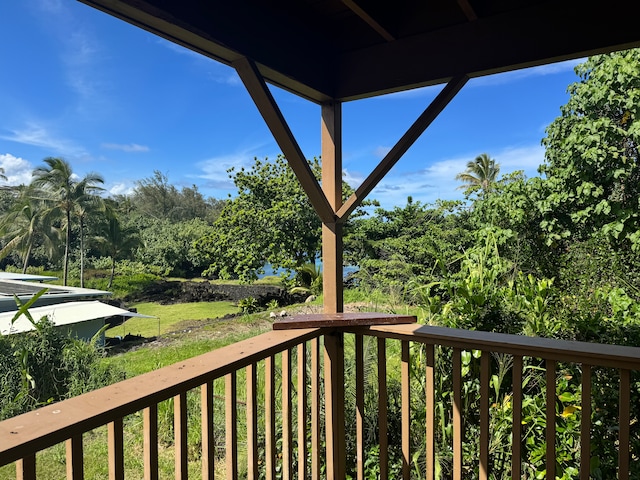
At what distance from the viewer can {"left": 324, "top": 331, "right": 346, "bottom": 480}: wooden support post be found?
176cm

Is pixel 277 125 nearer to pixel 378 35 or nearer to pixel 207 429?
pixel 378 35

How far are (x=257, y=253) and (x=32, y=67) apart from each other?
5.41 metres

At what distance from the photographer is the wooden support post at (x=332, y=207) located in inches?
85.0

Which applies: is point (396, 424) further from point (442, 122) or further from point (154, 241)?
point (442, 122)

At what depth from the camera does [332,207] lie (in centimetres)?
216

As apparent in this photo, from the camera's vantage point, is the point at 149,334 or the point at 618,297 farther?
the point at 149,334

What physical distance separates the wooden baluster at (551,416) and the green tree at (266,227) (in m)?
8.37

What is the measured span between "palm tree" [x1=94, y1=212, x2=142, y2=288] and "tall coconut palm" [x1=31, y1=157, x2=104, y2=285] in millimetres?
527

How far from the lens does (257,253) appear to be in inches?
384

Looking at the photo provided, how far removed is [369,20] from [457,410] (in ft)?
5.64

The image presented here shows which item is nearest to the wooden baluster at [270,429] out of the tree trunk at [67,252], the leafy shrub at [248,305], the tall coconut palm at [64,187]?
the tall coconut palm at [64,187]

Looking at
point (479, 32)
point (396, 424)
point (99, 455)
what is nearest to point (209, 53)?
point (479, 32)

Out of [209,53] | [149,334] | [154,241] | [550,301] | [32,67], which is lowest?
[149,334]

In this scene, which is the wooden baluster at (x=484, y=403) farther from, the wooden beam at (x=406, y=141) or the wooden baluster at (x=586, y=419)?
the wooden beam at (x=406, y=141)
